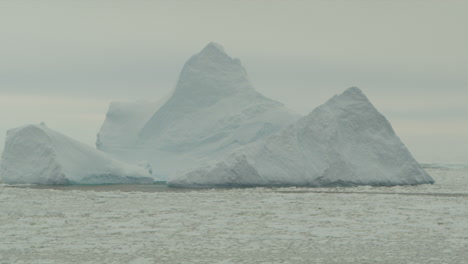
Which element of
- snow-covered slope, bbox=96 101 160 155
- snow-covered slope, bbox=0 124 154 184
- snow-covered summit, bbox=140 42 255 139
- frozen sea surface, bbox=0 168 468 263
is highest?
snow-covered summit, bbox=140 42 255 139

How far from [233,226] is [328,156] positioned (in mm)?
7322

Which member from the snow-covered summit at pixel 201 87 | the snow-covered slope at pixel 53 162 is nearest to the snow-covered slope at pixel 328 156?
the snow-covered slope at pixel 53 162

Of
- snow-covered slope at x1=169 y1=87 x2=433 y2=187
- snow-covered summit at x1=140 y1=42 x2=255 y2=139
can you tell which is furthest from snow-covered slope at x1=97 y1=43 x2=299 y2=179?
snow-covered slope at x1=169 y1=87 x2=433 y2=187

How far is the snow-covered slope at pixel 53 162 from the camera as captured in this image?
19583mm

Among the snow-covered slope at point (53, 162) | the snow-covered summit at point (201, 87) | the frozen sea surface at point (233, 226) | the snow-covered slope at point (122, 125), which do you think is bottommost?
the frozen sea surface at point (233, 226)

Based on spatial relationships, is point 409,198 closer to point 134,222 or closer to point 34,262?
point 134,222

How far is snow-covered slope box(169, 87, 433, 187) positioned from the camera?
18.4 m

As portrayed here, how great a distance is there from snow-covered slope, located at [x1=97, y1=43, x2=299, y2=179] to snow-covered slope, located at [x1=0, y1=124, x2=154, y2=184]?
2832 mm

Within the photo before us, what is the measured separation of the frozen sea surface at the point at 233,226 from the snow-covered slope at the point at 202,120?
18.7 feet

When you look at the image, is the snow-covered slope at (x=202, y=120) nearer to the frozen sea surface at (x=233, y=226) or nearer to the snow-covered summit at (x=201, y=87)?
the snow-covered summit at (x=201, y=87)

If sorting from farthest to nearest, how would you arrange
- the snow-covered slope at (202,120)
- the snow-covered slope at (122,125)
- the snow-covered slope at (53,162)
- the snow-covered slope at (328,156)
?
1. the snow-covered slope at (122,125)
2. the snow-covered slope at (202,120)
3. the snow-covered slope at (53,162)
4. the snow-covered slope at (328,156)

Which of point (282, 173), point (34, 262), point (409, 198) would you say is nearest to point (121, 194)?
point (282, 173)

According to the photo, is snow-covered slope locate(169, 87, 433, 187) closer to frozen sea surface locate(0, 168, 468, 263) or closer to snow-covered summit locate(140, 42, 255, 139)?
frozen sea surface locate(0, 168, 468, 263)

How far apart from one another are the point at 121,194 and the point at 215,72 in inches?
345
